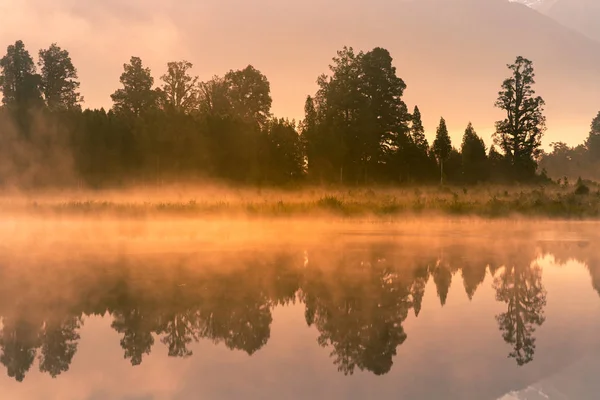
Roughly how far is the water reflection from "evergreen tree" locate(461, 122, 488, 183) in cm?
5053

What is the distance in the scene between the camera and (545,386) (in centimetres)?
788

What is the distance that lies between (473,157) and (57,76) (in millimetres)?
46571

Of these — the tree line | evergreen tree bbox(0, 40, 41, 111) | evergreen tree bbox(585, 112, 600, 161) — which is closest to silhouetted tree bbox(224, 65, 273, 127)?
the tree line

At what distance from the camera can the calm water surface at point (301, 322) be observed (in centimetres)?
806

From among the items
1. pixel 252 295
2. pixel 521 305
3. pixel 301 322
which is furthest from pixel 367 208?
pixel 301 322

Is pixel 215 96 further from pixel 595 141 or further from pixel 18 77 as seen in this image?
pixel 595 141

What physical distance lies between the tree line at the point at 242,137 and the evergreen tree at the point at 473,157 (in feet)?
0.34

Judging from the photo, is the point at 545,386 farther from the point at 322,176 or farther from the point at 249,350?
the point at 322,176

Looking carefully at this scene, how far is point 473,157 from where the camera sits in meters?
73.1

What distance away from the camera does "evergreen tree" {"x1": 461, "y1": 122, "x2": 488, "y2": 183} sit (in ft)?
230

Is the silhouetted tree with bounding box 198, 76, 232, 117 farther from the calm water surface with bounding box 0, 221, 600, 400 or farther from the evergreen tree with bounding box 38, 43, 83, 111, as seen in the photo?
the calm water surface with bounding box 0, 221, 600, 400

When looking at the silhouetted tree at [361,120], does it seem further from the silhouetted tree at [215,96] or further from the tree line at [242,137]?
the silhouetted tree at [215,96]

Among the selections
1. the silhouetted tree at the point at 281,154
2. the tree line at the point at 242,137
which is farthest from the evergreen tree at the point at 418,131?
the silhouetted tree at the point at 281,154

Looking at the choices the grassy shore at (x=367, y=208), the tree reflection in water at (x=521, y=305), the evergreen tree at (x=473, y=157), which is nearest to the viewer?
the tree reflection in water at (x=521, y=305)
